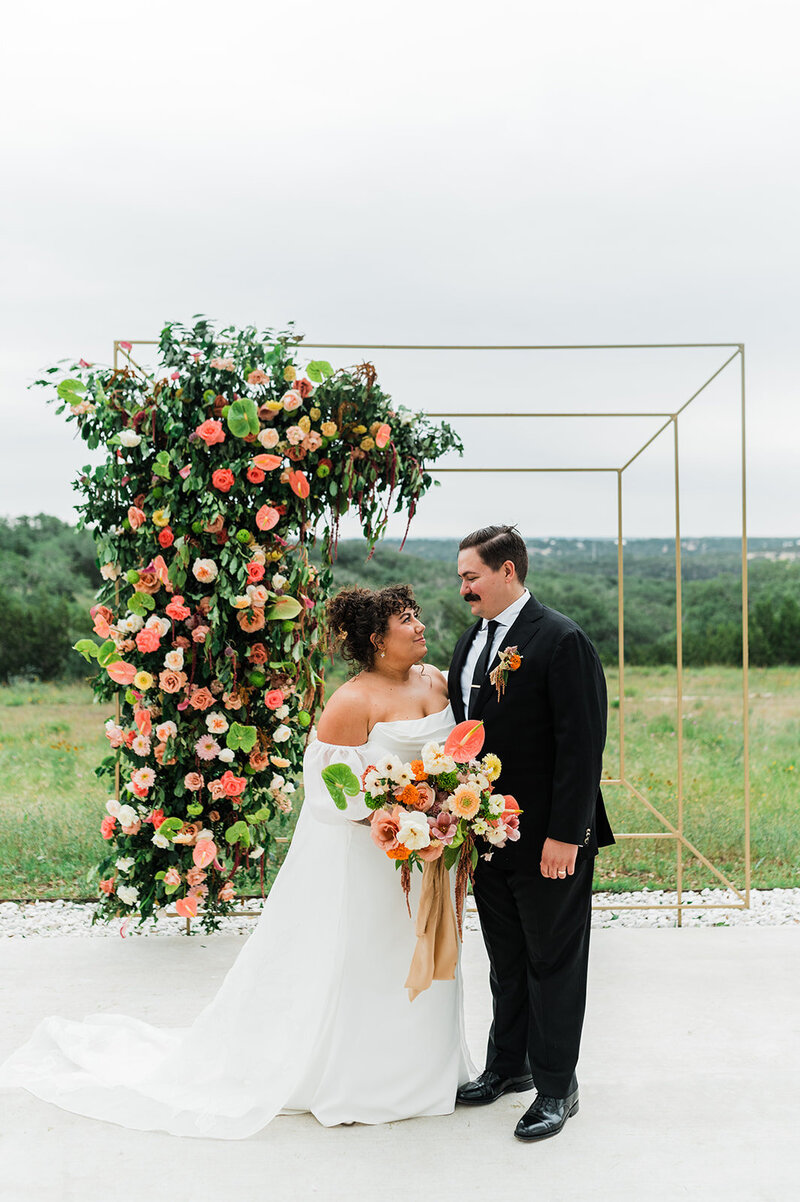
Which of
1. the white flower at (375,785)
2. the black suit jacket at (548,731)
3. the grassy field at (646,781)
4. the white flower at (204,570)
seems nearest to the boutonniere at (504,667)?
the black suit jacket at (548,731)

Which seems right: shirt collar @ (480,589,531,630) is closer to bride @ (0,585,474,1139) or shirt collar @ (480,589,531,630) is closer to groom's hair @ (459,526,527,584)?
groom's hair @ (459,526,527,584)

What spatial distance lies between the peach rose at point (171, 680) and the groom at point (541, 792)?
1.62m

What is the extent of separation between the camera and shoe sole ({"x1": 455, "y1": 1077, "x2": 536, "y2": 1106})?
2801mm

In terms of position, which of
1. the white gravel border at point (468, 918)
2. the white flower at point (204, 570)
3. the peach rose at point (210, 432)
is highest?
the peach rose at point (210, 432)

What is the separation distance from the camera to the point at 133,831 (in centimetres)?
414

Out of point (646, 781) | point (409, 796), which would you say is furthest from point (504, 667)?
point (646, 781)

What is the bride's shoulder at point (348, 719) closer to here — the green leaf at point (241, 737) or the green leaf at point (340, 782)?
the green leaf at point (340, 782)

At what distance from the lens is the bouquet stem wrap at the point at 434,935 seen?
261 cm

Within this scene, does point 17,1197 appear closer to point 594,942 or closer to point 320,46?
point 594,942

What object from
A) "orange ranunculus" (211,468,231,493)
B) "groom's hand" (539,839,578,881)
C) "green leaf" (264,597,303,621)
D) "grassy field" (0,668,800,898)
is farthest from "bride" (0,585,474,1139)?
"grassy field" (0,668,800,898)

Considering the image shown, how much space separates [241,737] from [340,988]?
155 cm

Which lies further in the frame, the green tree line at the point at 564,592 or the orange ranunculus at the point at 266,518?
the green tree line at the point at 564,592

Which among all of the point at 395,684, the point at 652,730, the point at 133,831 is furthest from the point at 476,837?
the point at 652,730

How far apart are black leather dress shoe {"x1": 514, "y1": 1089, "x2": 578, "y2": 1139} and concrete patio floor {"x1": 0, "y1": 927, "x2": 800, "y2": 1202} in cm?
3
